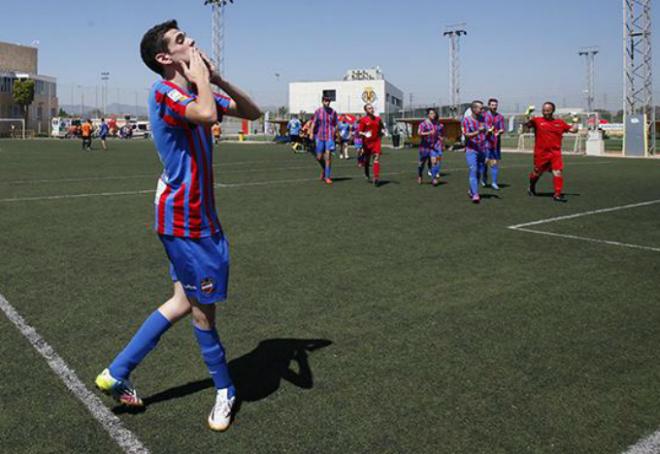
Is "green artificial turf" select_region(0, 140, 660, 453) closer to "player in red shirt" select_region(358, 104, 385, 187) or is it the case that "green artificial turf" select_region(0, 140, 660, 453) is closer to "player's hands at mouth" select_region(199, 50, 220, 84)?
"player's hands at mouth" select_region(199, 50, 220, 84)

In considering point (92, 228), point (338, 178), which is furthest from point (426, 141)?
point (92, 228)

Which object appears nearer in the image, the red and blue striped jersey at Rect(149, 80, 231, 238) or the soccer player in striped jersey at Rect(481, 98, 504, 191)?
the red and blue striped jersey at Rect(149, 80, 231, 238)

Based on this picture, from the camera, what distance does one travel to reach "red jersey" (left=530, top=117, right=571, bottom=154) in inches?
483

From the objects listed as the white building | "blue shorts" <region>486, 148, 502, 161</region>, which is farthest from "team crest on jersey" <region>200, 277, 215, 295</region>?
the white building

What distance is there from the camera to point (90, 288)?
5.75m

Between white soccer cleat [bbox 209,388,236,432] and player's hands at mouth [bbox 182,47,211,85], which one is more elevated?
player's hands at mouth [bbox 182,47,211,85]

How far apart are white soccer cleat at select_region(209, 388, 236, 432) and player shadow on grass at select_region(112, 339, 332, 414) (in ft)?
0.53

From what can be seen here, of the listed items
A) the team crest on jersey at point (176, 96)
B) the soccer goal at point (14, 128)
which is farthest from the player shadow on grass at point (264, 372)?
the soccer goal at point (14, 128)

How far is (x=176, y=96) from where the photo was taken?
2893mm

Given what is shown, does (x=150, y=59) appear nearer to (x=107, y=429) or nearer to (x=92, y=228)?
(x=107, y=429)

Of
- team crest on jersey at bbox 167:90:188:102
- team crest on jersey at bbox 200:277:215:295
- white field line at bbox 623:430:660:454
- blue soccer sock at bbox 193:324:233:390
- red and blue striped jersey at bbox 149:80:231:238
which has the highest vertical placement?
team crest on jersey at bbox 167:90:188:102

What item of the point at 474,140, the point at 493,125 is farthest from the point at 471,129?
the point at 493,125

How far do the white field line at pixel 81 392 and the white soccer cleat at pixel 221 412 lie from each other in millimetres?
353

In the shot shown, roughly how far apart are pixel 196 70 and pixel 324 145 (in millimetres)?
12969
